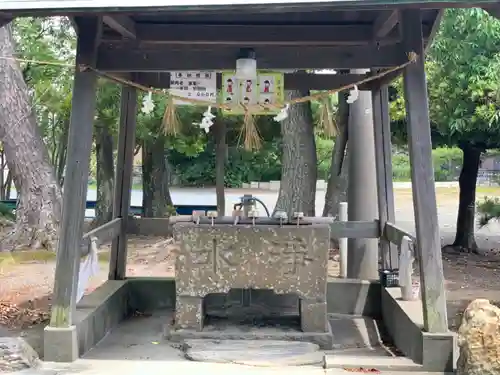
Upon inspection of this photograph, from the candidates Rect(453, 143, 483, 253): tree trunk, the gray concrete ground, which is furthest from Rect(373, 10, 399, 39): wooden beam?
Rect(453, 143, 483, 253): tree trunk

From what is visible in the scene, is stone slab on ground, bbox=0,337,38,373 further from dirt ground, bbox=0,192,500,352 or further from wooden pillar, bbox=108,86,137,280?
wooden pillar, bbox=108,86,137,280

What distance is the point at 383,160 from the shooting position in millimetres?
7820

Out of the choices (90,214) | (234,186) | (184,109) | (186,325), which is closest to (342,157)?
A: (184,109)

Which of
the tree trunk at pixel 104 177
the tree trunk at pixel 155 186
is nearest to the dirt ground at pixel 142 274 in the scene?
the tree trunk at pixel 104 177

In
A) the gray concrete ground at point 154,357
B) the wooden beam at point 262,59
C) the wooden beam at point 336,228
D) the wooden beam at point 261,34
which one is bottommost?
the gray concrete ground at point 154,357

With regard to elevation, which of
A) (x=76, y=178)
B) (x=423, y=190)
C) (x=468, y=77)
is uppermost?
(x=468, y=77)

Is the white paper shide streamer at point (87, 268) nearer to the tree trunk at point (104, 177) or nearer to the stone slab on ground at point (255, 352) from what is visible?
the stone slab on ground at point (255, 352)

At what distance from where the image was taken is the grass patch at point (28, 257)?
12435 millimetres

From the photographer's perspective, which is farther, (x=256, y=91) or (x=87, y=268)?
(x=256, y=91)

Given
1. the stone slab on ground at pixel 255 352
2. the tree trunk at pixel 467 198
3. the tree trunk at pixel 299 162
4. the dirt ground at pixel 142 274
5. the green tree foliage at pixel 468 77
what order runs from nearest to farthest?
the stone slab on ground at pixel 255 352 → the dirt ground at pixel 142 274 → the green tree foliage at pixel 468 77 → the tree trunk at pixel 467 198 → the tree trunk at pixel 299 162

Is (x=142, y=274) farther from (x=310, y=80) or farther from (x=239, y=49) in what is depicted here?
(x=239, y=49)

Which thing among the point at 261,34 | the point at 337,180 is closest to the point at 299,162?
the point at 337,180

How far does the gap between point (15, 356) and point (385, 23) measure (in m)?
4.61

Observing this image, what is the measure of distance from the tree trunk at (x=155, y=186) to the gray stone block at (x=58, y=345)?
1304 cm
